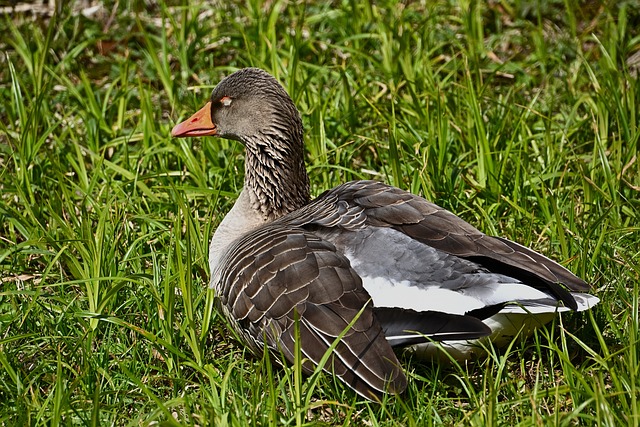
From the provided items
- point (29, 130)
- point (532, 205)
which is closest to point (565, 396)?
point (532, 205)

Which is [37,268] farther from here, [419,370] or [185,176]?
[419,370]

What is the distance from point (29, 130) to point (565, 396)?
358 centimetres

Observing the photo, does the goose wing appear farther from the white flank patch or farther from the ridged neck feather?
the ridged neck feather

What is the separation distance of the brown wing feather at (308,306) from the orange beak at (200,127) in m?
1.00

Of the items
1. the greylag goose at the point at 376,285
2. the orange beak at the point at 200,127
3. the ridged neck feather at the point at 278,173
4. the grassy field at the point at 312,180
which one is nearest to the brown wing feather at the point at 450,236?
the greylag goose at the point at 376,285

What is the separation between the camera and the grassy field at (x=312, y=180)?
3.62 metres

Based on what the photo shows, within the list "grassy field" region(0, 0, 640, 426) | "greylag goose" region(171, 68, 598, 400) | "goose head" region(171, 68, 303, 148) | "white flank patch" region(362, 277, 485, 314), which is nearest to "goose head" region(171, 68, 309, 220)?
"goose head" region(171, 68, 303, 148)

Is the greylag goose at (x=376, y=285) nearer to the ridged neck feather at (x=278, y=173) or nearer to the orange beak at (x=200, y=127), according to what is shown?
the ridged neck feather at (x=278, y=173)

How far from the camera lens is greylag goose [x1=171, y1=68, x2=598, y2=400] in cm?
354

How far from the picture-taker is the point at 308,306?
12.2 feet

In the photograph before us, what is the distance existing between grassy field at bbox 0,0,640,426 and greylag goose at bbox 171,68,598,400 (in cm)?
16

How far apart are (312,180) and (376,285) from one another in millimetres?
1894

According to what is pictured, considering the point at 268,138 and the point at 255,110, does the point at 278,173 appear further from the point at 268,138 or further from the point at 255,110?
the point at 255,110

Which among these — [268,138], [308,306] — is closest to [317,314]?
[308,306]
